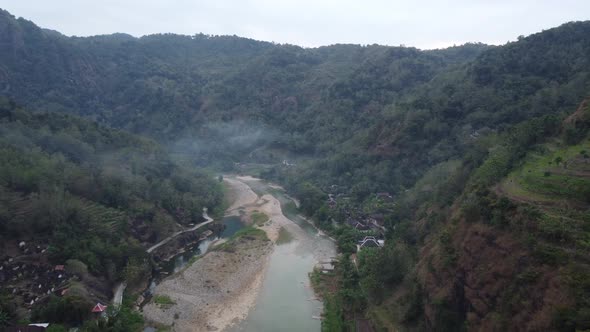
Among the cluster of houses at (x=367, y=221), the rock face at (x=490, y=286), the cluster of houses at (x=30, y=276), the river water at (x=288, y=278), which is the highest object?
the rock face at (x=490, y=286)

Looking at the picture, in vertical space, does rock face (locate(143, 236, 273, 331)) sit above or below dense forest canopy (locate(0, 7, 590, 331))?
below

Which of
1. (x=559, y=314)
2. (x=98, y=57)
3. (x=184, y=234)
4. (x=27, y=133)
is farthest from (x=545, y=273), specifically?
(x=98, y=57)

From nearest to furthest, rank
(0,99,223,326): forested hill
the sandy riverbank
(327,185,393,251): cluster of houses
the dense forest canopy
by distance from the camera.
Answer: the dense forest canopy
(0,99,223,326): forested hill
the sandy riverbank
(327,185,393,251): cluster of houses

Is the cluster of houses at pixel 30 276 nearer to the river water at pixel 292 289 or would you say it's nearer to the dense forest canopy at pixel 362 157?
the dense forest canopy at pixel 362 157

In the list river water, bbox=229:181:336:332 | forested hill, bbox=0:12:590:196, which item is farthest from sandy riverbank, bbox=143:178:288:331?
forested hill, bbox=0:12:590:196

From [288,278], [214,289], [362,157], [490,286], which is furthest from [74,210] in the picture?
[362,157]

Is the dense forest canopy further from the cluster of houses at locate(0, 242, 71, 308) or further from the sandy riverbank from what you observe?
the sandy riverbank

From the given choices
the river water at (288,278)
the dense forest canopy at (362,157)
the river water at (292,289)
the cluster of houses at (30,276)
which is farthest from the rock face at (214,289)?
the cluster of houses at (30,276)

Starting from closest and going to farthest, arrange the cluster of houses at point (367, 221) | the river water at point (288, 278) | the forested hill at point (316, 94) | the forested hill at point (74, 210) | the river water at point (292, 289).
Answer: the river water at point (292, 289)
the river water at point (288, 278)
the forested hill at point (74, 210)
the cluster of houses at point (367, 221)
the forested hill at point (316, 94)

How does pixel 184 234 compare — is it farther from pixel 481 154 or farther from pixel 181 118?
pixel 181 118
